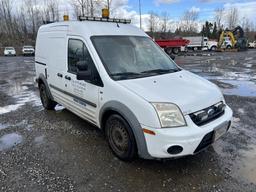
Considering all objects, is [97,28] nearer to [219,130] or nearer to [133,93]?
[133,93]

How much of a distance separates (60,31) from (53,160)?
2713 millimetres

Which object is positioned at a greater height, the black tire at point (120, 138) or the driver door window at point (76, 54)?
the driver door window at point (76, 54)

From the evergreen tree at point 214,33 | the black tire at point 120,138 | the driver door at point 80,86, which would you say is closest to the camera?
the black tire at point 120,138

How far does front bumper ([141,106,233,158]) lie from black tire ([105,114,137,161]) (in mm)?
346

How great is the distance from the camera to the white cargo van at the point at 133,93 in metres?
2.86

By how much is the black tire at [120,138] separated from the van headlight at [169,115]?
534mm

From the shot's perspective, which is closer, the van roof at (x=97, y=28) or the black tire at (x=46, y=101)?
the van roof at (x=97, y=28)

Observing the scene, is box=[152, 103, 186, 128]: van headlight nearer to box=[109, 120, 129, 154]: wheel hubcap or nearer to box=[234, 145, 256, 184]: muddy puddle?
box=[109, 120, 129, 154]: wheel hubcap

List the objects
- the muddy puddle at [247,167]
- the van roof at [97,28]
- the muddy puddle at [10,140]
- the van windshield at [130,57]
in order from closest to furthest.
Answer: the muddy puddle at [247,167]
the van windshield at [130,57]
the van roof at [97,28]
the muddy puddle at [10,140]

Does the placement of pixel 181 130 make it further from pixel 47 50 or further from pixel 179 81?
pixel 47 50

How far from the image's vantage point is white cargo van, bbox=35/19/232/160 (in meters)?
2.86

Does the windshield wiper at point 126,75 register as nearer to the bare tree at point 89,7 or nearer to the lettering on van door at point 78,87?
the lettering on van door at point 78,87

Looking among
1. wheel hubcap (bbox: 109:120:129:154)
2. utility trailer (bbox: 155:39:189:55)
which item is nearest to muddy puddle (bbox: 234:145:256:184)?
wheel hubcap (bbox: 109:120:129:154)

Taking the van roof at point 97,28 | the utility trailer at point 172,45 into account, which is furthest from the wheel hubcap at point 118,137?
the utility trailer at point 172,45
